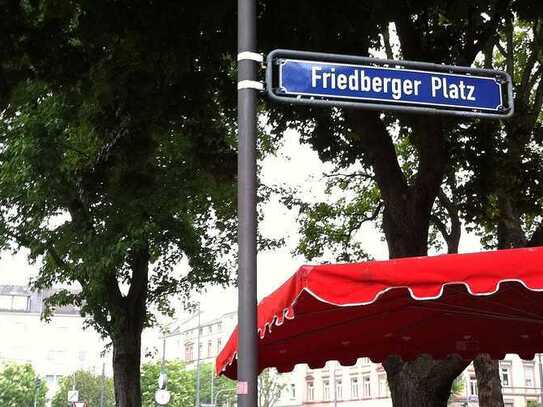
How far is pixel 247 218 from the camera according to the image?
4.00m

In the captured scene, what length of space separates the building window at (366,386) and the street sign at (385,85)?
64.6 m

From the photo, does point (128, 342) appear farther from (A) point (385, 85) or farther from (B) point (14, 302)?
(B) point (14, 302)

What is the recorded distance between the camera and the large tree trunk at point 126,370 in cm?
1873

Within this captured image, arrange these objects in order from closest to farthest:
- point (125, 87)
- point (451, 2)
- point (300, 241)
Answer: point (451, 2), point (125, 87), point (300, 241)

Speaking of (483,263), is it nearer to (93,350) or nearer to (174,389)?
(174,389)

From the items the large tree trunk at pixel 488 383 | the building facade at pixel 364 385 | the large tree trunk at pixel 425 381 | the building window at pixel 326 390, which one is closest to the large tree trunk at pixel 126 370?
the large tree trunk at pixel 488 383

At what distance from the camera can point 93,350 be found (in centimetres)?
10438

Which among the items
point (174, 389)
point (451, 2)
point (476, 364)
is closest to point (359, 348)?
point (451, 2)

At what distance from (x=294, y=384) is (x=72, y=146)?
66.3 m

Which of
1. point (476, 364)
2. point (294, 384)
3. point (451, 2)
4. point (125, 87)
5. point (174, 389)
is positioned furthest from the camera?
point (294, 384)

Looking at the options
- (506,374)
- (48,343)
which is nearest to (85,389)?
(48,343)

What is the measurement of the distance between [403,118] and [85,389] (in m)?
69.5

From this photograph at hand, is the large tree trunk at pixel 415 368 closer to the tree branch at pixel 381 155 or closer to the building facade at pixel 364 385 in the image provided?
the tree branch at pixel 381 155

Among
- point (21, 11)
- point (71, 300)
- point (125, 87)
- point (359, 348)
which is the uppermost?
point (21, 11)
